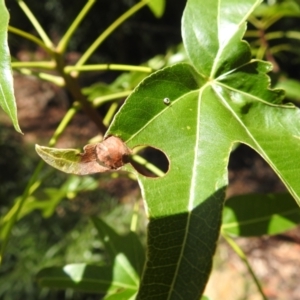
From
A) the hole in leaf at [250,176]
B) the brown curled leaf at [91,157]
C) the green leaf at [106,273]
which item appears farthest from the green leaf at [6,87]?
the hole in leaf at [250,176]

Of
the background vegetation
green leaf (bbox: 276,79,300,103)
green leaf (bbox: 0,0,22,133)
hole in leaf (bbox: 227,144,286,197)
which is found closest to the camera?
green leaf (bbox: 0,0,22,133)

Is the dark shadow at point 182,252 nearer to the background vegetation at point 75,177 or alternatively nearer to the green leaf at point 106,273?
the green leaf at point 106,273

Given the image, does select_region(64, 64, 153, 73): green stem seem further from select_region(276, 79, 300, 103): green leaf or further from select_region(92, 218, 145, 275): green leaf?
select_region(276, 79, 300, 103): green leaf

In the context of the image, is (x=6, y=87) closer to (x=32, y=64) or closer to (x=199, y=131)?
(x=199, y=131)

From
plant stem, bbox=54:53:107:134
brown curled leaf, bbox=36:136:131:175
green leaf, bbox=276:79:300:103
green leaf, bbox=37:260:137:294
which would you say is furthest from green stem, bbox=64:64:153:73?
green leaf, bbox=276:79:300:103

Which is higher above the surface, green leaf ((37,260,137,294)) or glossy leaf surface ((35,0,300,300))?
glossy leaf surface ((35,0,300,300))

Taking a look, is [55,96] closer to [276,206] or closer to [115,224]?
[115,224]
